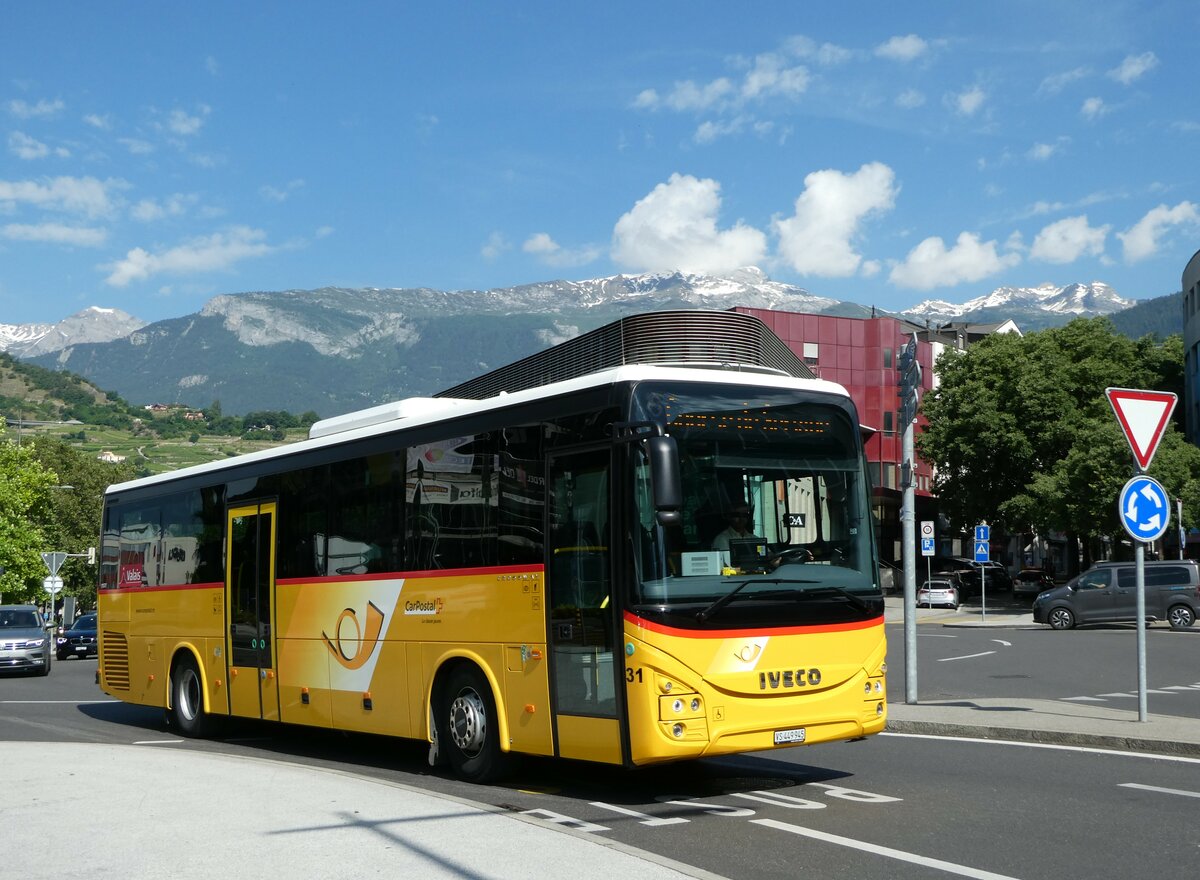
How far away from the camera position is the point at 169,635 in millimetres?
16359

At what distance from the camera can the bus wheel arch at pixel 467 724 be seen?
10.7m

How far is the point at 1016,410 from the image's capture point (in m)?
62.1

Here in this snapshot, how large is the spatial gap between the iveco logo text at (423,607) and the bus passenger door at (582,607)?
162 centimetres

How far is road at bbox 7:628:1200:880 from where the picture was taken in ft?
24.8

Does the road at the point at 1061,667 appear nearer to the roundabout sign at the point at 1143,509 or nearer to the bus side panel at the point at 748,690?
the roundabout sign at the point at 1143,509

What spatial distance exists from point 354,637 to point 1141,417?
313 inches

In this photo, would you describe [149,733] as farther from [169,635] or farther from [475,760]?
[475,760]

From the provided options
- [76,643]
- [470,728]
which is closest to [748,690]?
[470,728]

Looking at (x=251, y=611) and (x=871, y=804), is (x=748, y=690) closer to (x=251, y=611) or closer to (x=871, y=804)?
(x=871, y=804)

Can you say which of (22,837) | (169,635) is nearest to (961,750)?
(22,837)

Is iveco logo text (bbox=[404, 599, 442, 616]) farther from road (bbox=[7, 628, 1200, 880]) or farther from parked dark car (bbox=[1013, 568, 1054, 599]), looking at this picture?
parked dark car (bbox=[1013, 568, 1054, 599])

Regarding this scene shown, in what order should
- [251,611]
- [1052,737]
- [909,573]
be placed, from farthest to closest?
[909,573] < [251,611] < [1052,737]

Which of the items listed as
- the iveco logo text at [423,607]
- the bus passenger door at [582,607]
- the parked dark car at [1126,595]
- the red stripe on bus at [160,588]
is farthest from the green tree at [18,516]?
the bus passenger door at [582,607]

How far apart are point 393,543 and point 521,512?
6.78ft
